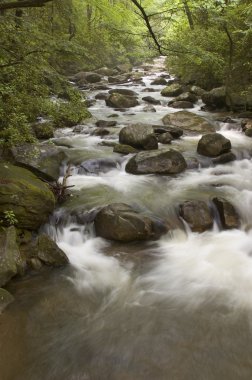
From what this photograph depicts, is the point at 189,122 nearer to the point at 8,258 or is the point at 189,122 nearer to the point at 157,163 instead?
the point at 157,163

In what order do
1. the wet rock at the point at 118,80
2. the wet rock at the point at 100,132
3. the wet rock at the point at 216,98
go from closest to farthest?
the wet rock at the point at 100,132, the wet rock at the point at 216,98, the wet rock at the point at 118,80

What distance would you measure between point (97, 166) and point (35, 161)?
6.11 feet

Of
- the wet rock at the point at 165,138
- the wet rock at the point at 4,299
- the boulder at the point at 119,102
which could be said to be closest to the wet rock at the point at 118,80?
the boulder at the point at 119,102

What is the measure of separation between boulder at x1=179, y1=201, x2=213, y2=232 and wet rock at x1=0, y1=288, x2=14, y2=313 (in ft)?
11.1

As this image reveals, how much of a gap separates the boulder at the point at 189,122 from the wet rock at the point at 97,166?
4.29 m

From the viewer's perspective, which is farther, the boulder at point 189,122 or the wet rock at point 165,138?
the boulder at point 189,122

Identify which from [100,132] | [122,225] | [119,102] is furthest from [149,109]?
[122,225]

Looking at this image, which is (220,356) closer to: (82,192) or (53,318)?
(53,318)

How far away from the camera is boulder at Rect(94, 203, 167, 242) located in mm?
5566

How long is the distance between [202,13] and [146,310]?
14.7 metres

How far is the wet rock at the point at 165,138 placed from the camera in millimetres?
10336

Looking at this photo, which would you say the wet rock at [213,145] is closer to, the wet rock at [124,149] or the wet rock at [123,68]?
the wet rock at [124,149]

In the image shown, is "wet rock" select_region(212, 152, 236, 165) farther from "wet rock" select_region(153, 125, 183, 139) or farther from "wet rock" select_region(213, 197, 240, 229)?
"wet rock" select_region(213, 197, 240, 229)

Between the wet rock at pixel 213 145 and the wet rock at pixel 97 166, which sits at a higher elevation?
the wet rock at pixel 213 145
